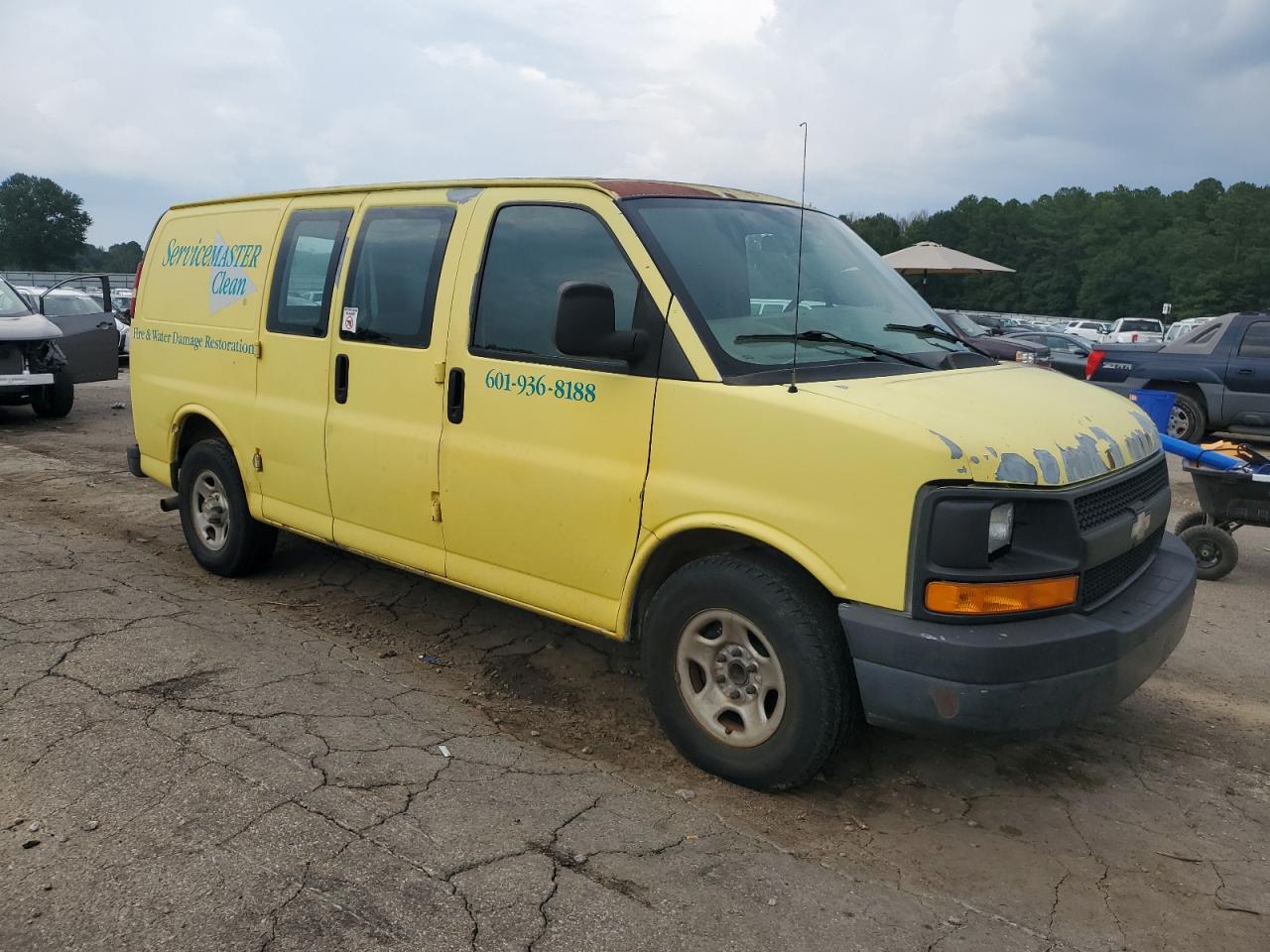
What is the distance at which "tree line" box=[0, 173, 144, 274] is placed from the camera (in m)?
81.0

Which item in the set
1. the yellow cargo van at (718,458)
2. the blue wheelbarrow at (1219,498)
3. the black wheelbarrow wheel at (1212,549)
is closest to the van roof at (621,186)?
the yellow cargo van at (718,458)

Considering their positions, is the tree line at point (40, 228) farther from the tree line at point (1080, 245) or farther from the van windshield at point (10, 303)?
the van windshield at point (10, 303)

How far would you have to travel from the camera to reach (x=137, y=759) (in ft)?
12.1

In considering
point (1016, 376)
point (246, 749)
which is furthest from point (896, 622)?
point (246, 749)

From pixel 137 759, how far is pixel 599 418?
80.5 inches

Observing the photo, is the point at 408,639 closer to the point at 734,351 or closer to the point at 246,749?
the point at 246,749

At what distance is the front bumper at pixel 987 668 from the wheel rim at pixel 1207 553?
397cm

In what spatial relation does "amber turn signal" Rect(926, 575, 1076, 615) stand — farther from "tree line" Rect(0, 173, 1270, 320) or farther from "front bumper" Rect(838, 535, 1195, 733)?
"tree line" Rect(0, 173, 1270, 320)

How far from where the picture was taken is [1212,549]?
6.77m

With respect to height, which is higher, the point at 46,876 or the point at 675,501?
the point at 675,501

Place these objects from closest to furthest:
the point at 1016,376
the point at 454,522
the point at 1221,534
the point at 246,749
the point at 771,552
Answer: the point at 771,552 → the point at 246,749 → the point at 1016,376 → the point at 454,522 → the point at 1221,534

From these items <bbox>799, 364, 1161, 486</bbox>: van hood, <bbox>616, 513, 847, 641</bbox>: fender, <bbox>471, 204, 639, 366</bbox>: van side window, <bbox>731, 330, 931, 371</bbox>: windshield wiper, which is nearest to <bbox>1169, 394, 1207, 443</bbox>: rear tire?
<bbox>799, 364, 1161, 486</bbox>: van hood

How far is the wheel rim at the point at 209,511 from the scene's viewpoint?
232 inches

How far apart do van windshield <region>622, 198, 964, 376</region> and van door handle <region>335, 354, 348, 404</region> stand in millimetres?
1674
